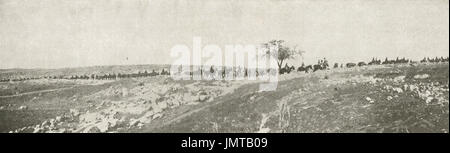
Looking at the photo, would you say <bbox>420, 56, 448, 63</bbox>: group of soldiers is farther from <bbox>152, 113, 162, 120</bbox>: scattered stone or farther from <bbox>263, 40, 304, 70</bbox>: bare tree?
<bbox>152, 113, 162, 120</bbox>: scattered stone

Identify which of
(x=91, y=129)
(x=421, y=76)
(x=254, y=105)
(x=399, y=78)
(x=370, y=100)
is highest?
(x=421, y=76)

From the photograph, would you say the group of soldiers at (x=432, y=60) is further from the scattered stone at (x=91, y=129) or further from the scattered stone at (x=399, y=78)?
the scattered stone at (x=91, y=129)

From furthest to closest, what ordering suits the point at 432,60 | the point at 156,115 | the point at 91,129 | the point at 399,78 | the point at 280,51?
the point at 280,51, the point at 432,60, the point at 156,115, the point at 91,129, the point at 399,78

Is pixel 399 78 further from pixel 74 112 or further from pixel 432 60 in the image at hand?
pixel 74 112

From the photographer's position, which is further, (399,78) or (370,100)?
(399,78)

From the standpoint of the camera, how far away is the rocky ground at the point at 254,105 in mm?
17828

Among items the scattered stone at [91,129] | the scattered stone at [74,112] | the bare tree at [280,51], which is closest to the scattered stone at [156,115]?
the scattered stone at [91,129]

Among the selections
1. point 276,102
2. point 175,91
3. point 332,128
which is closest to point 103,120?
point 175,91

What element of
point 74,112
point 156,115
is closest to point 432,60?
point 156,115

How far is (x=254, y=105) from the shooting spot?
20.9 meters

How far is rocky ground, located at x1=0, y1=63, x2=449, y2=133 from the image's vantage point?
1783cm

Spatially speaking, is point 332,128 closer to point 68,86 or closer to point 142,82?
point 142,82

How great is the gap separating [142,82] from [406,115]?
16944mm

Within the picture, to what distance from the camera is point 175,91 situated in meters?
25.6
